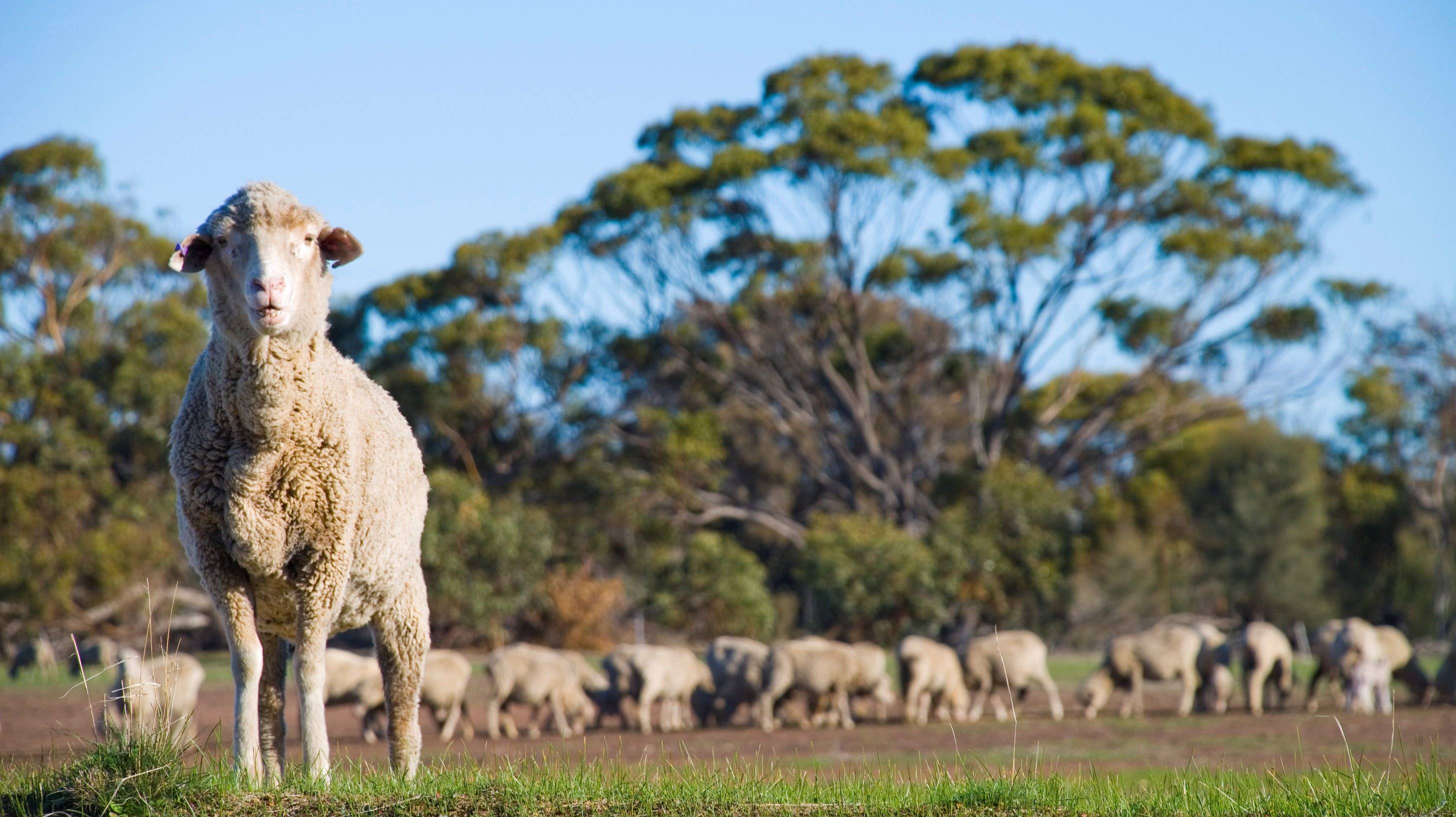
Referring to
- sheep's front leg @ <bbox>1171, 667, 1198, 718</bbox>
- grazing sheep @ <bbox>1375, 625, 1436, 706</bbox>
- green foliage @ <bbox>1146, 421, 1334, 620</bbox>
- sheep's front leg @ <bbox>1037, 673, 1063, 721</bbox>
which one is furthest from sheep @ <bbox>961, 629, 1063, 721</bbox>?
green foliage @ <bbox>1146, 421, 1334, 620</bbox>

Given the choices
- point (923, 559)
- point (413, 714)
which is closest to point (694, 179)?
point (923, 559)

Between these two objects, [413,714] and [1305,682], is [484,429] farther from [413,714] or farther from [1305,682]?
[413,714]

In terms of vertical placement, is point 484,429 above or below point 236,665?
above

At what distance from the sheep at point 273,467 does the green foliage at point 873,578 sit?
2556cm

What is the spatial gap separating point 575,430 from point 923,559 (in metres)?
12.5

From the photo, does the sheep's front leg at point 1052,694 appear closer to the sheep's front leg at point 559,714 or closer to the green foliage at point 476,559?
the sheep's front leg at point 559,714

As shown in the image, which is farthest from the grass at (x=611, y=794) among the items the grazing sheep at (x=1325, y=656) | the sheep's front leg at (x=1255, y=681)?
the grazing sheep at (x=1325, y=656)

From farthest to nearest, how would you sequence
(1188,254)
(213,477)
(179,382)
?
(179,382) → (1188,254) → (213,477)

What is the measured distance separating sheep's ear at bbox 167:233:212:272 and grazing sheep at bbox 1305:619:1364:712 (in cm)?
2008

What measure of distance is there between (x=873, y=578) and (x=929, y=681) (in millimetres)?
9325

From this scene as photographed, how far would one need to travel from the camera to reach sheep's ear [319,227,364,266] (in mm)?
5789

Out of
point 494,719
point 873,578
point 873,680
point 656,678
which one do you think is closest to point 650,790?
point 494,719

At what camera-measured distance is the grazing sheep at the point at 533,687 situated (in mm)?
19578

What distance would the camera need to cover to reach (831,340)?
3819 cm
